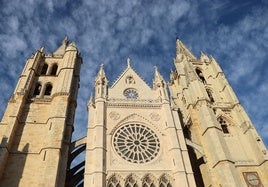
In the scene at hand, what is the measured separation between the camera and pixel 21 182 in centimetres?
1583

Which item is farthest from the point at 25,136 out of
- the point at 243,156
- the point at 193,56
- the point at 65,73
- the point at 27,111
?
the point at 193,56

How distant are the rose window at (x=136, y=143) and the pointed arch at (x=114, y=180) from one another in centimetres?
160

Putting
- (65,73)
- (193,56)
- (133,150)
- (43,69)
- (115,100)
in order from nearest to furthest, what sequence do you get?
1. (133,150)
2. (115,100)
3. (65,73)
4. (43,69)
5. (193,56)

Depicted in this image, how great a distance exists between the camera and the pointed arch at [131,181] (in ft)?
52.9

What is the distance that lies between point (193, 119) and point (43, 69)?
15164 millimetres

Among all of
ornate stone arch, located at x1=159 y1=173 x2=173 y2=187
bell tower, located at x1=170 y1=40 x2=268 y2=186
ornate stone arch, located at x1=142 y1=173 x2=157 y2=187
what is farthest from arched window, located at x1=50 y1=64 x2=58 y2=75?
ornate stone arch, located at x1=159 y1=173 x2=173 y2=187

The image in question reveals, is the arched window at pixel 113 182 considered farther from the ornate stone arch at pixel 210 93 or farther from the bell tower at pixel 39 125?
the ornate stone arch at pixel 210 93

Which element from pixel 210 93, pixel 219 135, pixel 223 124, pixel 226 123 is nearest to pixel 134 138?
pixel 219 135

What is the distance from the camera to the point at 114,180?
53.0 feet

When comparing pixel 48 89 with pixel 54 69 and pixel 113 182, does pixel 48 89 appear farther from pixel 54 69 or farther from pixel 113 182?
pixel 113 182

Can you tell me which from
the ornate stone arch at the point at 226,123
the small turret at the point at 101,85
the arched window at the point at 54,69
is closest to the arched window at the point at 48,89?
the arched window at the point at 54,69

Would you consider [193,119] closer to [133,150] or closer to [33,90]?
[133,150]

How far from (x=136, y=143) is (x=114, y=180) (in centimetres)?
340

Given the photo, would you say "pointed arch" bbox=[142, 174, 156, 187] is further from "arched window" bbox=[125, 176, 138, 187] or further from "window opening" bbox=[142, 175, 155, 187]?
"arched window" bbox=[125, 176, 138, 187]
